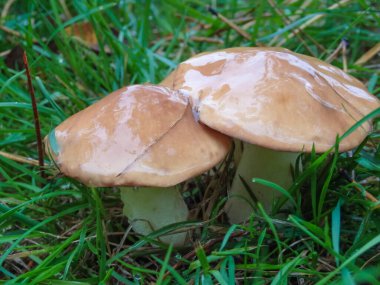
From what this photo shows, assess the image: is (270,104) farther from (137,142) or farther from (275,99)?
(137,142)

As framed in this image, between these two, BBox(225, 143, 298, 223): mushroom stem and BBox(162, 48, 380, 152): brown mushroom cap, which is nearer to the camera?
BBox(162, 48, 380, 152): brown mushroom cap

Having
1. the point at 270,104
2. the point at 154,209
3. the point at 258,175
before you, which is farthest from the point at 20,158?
the point at 270,104

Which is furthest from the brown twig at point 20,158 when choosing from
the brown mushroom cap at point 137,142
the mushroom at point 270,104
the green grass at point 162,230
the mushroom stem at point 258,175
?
the mushroom stem at point 258,175

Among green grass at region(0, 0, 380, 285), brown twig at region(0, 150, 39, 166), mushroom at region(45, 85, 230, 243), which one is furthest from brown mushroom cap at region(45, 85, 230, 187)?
brown twig at region(0, 150, 39, 166)

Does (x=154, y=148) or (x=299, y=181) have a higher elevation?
(x=154, y=148)

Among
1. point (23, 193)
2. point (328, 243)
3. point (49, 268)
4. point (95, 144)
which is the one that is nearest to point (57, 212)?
point (23, 193)

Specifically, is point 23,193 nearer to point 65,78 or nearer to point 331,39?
point 65,78

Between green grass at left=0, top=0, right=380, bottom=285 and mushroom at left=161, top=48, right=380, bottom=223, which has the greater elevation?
mushroom at left=161, top=48, right=380, bottom=223

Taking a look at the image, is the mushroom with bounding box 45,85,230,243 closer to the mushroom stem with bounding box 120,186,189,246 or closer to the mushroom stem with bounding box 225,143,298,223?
the mushroom stem with bounding box 120,186,189,246
